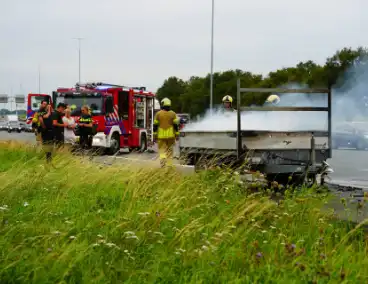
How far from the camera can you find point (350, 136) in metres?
29.2

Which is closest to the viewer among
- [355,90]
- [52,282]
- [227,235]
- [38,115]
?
[52,282]

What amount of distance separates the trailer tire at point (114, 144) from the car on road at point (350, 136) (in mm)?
8891

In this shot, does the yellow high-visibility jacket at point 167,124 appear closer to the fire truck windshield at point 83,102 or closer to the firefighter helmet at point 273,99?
the firefighter helmet at point 273,99

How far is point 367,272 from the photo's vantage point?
509 centimetres

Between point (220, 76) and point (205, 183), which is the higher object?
point (220, 76)

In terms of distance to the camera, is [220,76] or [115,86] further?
[220,76]

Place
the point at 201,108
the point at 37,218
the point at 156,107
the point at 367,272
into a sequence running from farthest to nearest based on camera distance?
the point at 201,108
the point at 156,107
the point at 37,218
the point at 367,272

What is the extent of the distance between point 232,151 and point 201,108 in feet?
305

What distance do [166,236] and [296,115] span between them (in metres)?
8.02

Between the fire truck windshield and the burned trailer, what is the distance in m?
13.2

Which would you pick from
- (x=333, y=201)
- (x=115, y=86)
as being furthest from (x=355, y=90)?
(x=333, y=201)

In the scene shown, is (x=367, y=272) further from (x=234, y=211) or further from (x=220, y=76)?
(x=220, y=76)

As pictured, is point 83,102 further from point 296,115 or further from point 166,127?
point 296,115

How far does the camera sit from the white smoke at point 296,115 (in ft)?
44.4
